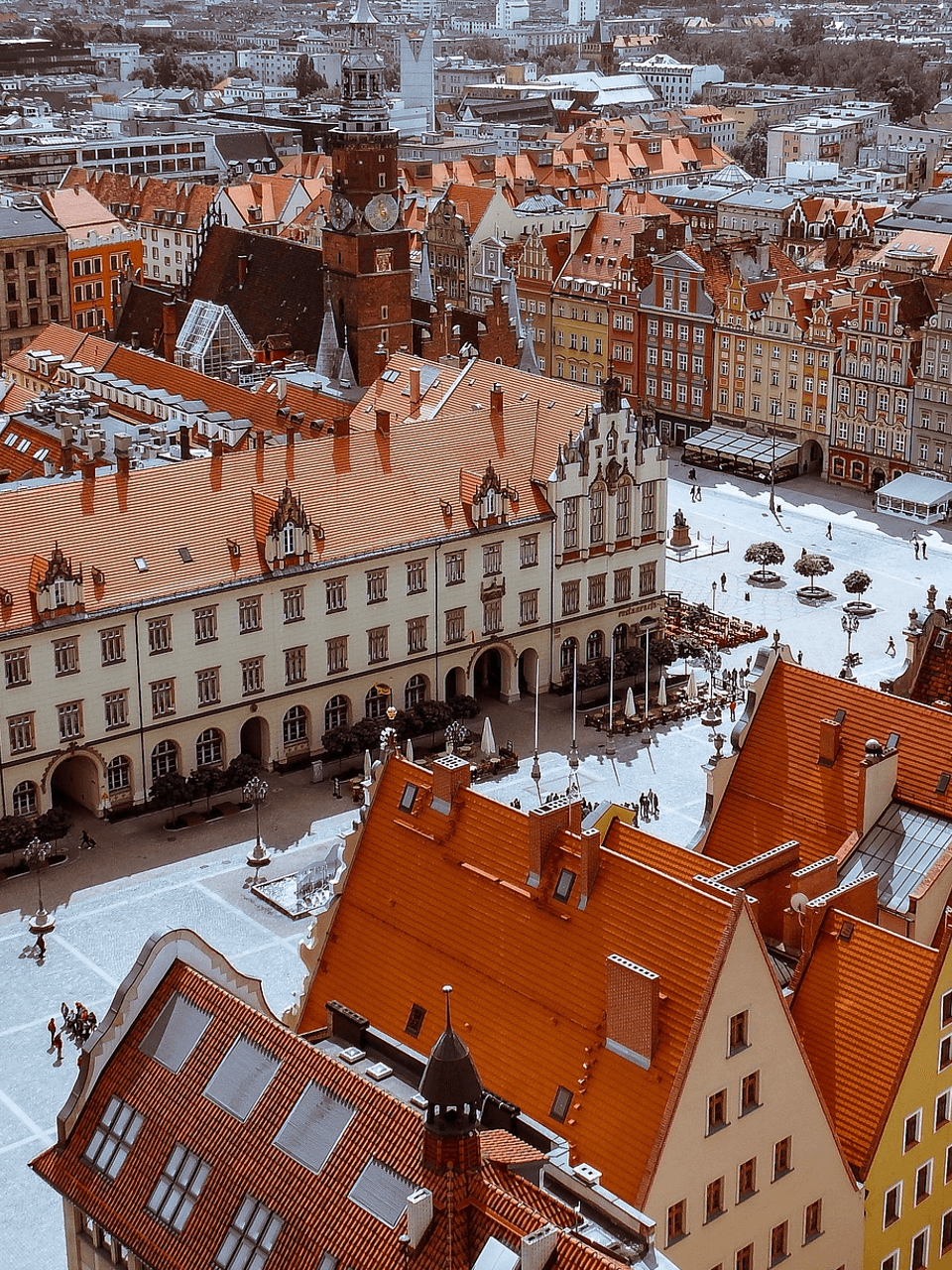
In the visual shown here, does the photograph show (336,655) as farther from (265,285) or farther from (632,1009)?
(265,285)

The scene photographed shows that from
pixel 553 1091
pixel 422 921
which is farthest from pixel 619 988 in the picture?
pixel 422 921

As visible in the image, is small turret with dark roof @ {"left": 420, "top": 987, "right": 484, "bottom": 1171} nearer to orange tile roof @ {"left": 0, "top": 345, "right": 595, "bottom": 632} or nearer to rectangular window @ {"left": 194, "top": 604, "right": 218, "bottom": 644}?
orange tile roof @ {"left": 0, "top": 345, "right": 595, "bottom": 632}

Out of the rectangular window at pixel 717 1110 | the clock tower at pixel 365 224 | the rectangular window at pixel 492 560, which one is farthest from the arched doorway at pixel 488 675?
the rectangular window at pixel 717 1110

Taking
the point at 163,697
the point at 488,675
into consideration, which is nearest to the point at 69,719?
the point at 163,697

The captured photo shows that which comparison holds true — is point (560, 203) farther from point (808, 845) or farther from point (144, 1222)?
point (144, 1222)

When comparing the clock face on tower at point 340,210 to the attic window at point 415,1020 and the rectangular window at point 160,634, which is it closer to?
the rectangular window at point 160,634

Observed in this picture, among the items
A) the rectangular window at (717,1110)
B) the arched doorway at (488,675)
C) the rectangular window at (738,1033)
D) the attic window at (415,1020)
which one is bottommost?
the arched doorway at (488,675)
